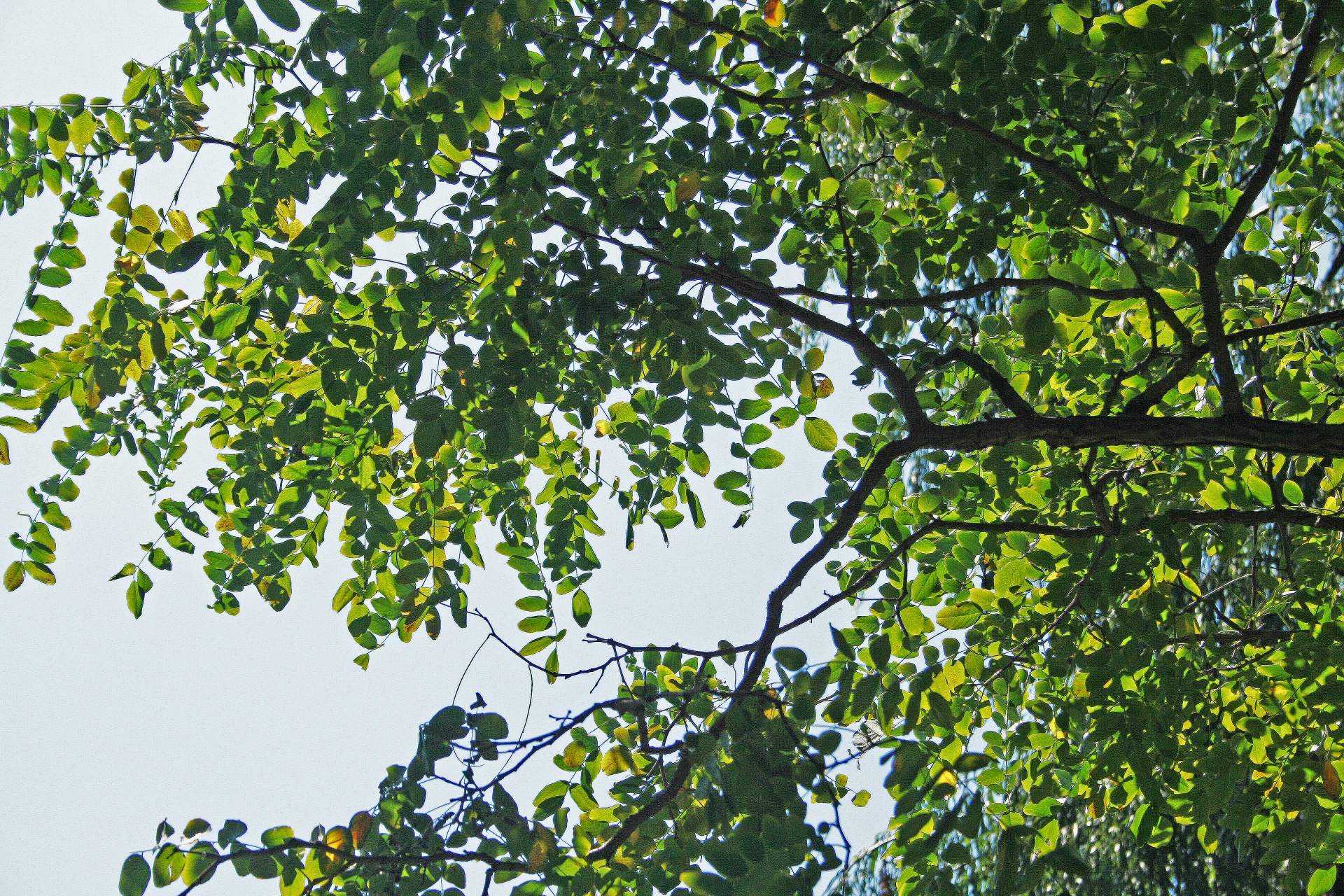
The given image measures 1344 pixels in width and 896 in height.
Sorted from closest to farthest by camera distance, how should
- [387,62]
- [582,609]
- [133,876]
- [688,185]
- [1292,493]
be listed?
[133,876]
[387,62]
[688,185]
[582,609]
[1292,493]

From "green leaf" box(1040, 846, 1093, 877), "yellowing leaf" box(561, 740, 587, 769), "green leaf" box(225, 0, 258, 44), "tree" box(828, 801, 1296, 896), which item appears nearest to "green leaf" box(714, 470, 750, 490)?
"yellowing leaf" box(561, 740, 587, 769)

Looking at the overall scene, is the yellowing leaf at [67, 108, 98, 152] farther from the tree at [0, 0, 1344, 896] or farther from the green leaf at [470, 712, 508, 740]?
the green leaf at [470, 712, 508, 740]

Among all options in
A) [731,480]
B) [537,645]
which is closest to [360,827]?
[537,645]

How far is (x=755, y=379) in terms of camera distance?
210 centimetres

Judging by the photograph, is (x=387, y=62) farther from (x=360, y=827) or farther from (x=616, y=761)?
(x=616, y=761)

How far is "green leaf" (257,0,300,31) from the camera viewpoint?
4.50ft

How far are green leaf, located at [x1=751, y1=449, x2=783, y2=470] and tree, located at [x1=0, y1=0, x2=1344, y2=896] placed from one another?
0.04 m

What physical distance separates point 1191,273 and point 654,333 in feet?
3.70

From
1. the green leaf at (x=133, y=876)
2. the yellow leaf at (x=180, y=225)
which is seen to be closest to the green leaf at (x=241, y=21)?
the yellow leaf at (x=180, y=225)

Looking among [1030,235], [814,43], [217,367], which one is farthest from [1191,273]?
[217,367]

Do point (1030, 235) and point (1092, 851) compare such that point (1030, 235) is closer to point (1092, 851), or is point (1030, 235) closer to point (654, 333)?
point (654, 333)

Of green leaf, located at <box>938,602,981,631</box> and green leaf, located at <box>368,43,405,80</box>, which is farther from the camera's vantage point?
green leaf, located at <box>938,602,981,631</box>

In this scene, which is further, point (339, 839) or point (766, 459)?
point (766, 459)

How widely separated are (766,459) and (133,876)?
1392mm
